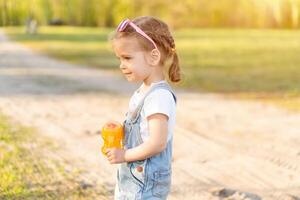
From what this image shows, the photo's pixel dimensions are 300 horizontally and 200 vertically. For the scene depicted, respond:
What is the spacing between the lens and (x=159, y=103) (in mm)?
2613

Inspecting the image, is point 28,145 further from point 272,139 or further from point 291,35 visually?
point 291,35

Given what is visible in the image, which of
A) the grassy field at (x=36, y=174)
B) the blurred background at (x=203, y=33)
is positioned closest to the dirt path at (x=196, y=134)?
the grassy field at (x=36, y=174)

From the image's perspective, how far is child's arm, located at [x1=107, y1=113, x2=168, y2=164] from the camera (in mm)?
2602

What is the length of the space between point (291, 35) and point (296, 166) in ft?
89.0

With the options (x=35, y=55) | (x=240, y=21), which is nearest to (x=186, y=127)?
(x=35, y=55)

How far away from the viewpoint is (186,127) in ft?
22.5

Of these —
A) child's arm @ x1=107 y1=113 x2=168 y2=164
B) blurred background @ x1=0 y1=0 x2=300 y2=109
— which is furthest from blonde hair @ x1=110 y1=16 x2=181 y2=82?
blurred background @ x1=0 y1=0 x2=300 y2=109

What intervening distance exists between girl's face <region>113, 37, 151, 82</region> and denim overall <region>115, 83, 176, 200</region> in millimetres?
75

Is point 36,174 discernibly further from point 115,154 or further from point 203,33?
point 203,33

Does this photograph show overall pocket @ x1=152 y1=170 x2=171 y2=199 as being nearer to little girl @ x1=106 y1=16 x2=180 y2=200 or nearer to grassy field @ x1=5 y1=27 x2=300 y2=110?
little girl @ x1=106 y1=16 x2=180 y2=200

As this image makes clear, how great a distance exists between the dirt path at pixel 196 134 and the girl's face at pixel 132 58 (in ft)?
6.30

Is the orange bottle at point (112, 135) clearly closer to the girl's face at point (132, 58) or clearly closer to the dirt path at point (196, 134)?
the girl's face at point (132, 58)

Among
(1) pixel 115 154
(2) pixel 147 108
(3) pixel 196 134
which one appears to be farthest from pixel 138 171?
(3) pixel 196 134

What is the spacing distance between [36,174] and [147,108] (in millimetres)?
2408
